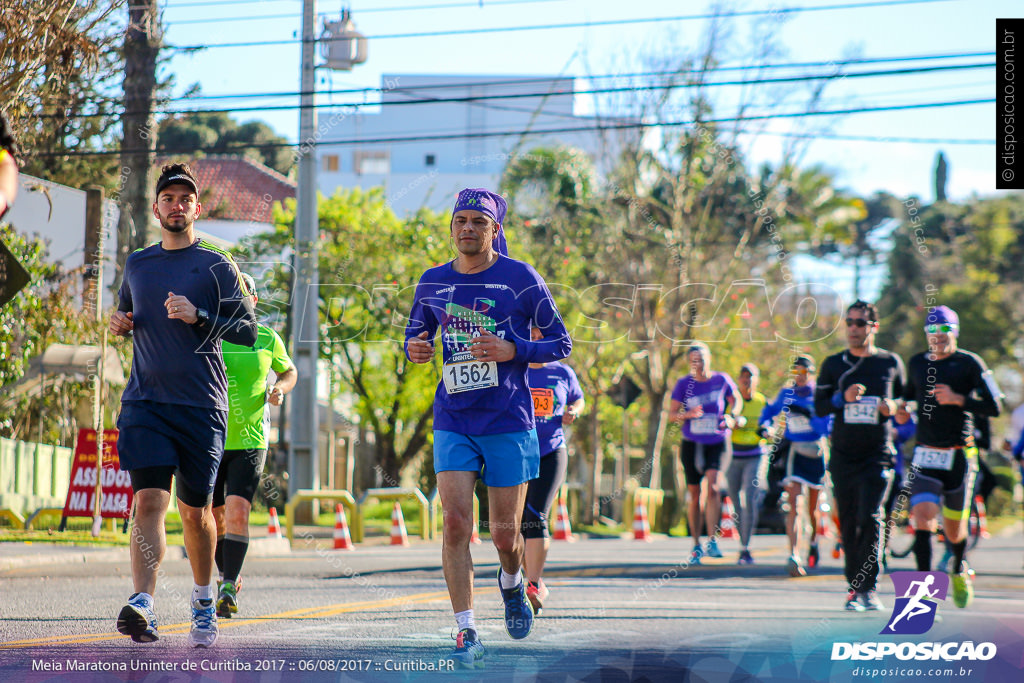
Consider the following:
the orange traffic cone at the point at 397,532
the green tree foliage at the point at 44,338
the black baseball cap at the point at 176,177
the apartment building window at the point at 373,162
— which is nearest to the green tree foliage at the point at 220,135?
the green tree foliage at the point at 44,338

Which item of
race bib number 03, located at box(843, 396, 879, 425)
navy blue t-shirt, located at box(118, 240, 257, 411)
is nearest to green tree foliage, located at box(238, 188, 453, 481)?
race bib number 03, located at box(843, 396, 879, 425)

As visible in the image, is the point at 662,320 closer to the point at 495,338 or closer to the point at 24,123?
the point at 24,123

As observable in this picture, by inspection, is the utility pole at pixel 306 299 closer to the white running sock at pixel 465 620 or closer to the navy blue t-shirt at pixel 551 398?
the navy blue t-shirt at pixel 551 398

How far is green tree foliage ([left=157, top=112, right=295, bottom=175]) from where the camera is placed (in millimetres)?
22844

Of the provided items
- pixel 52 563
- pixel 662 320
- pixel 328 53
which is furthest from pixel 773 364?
pixel 52 563

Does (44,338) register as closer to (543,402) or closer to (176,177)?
(543,402)

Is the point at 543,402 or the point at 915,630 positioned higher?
the point at 543,402

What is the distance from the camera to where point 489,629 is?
707 centimetres

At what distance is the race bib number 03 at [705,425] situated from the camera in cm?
1277

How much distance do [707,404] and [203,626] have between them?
7752mm

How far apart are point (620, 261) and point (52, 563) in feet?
61.4

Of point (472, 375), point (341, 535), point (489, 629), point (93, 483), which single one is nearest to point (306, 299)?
point (341, 535)

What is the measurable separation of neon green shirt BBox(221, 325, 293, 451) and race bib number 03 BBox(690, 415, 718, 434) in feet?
19.7

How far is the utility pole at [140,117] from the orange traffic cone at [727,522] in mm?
10676
